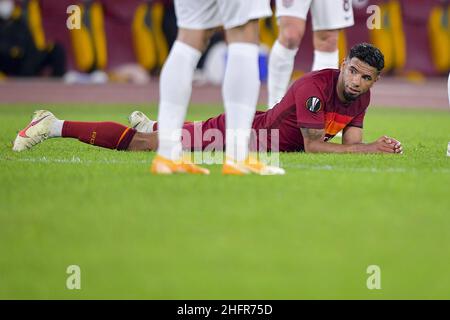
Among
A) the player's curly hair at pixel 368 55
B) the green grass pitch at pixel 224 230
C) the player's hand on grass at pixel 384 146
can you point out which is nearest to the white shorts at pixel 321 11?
the player's curly hair at pixel 368 55

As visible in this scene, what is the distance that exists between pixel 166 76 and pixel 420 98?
11368mm

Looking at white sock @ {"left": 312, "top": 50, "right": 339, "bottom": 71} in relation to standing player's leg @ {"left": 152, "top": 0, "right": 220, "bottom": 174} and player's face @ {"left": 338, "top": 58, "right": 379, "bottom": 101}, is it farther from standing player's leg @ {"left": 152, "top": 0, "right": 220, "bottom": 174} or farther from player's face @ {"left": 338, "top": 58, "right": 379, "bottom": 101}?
standing player's leg @ {"left": 152, "top": 0, "right": 220, "bottom": 174}

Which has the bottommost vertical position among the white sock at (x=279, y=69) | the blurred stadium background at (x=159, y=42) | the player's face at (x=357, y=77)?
the player's face at (x=357, y=77)

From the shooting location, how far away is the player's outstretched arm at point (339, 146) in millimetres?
6906

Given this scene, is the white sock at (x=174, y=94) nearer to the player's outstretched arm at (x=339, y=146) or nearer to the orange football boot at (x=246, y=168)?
the orange football boot at (x=246, y=168)

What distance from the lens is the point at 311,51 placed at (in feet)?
69.3

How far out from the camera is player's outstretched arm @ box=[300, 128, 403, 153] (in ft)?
22.7

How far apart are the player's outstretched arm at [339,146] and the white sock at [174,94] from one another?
1290 mm

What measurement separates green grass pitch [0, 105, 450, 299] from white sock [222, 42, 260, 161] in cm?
24

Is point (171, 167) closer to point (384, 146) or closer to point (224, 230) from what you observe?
point (224, 230)

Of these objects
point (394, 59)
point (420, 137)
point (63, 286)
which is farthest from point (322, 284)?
point (394, 59)

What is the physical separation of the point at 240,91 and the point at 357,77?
1.29 m

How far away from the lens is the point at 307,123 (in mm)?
6809

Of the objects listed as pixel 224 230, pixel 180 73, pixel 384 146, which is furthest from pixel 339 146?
pixel 224 230
